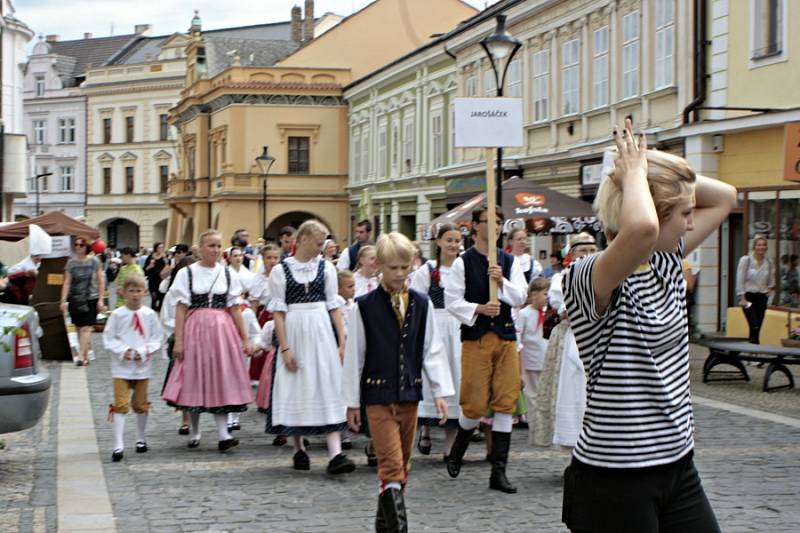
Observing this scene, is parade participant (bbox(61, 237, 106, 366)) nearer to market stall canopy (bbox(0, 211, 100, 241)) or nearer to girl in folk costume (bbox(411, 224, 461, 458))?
Answer: market stall canopy (bbox(0, 211, 100, 241))

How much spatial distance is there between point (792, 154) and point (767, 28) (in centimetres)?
544

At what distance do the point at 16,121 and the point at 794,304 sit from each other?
28.4 meters

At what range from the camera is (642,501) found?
360 centimetres

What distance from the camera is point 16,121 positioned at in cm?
4000

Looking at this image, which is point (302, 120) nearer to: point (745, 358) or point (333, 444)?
point (745, 358)

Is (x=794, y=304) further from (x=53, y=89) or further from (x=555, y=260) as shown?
(x=53, y=89)

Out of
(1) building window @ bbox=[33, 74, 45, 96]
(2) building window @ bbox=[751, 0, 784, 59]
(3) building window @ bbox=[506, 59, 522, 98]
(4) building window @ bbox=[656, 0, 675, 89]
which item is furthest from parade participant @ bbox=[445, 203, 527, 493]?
(1) building window @ bbox=[33, 74, 45, 96]

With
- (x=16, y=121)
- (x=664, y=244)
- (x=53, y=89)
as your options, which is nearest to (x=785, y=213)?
(x=664, y=244)

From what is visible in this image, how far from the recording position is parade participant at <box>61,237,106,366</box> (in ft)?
60.0

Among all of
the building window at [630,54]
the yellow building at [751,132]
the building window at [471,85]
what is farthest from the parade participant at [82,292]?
the building window at [471,85]

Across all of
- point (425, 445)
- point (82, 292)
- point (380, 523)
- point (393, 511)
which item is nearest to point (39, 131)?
point (82, 292)

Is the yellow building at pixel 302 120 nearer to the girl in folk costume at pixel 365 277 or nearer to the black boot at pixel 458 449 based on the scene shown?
the girl in folk costume at pixel 365 277

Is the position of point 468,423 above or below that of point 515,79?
below

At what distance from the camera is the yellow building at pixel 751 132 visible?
747 inches
